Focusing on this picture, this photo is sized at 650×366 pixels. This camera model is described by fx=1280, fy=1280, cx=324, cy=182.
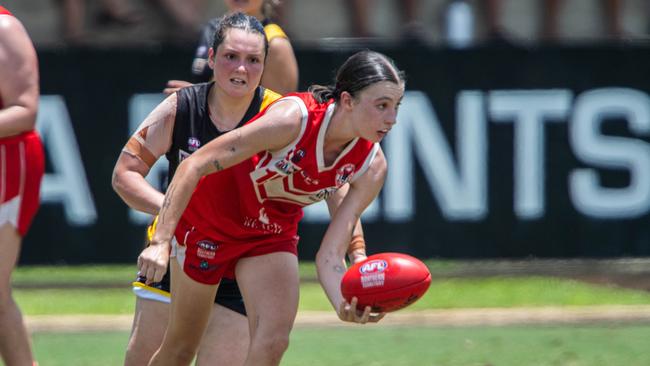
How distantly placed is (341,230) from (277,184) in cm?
31

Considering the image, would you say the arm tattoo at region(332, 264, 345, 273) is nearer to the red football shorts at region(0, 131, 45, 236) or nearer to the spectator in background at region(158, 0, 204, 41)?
the red football shorts at region(0, 131, 45, 236)

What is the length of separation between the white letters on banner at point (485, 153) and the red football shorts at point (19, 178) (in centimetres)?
411

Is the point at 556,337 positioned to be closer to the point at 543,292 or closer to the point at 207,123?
the point at 543,292

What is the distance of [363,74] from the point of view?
4.93 metres

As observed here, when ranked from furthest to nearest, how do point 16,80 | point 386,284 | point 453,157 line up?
point 453,157 < point 16,80 < point 386,284

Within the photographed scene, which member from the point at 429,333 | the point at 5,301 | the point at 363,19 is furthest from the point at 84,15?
the point at 5,301

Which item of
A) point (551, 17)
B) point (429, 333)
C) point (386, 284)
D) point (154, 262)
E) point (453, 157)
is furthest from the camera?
point (551, 17)

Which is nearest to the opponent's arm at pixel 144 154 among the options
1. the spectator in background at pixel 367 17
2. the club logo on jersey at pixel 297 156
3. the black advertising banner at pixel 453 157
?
the club logo on jersey at pixel 297 156

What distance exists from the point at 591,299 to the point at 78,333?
4143mm

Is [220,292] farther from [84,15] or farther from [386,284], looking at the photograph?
[84,15]

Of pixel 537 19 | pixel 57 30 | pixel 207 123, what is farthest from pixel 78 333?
pixel 537 19

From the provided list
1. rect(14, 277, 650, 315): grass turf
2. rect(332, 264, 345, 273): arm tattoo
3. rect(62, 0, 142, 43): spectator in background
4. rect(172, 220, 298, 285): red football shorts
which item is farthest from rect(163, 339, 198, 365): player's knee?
rect(62, 0, 142, 43): spectator in background

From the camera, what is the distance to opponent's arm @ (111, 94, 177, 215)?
17.3ft

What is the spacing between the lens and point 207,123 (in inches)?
208
